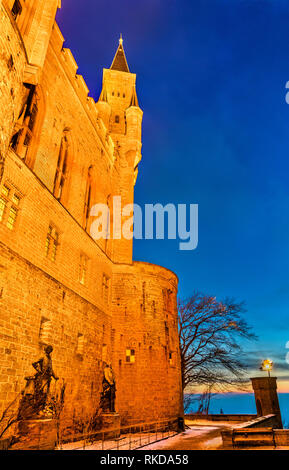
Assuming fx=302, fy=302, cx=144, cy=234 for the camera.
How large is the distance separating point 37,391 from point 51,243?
5.66 m

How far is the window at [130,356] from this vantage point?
1762cm

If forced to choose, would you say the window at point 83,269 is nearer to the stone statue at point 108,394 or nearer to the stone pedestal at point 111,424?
the stone statue at point 108,394

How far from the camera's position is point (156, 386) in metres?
17.9

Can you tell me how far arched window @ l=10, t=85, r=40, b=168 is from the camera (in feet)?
37.0

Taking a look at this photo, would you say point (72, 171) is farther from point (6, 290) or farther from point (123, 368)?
point (123, 368)

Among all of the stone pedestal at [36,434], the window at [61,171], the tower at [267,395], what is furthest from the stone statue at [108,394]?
the tower at [267,395]

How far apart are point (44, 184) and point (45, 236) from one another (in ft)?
6.84

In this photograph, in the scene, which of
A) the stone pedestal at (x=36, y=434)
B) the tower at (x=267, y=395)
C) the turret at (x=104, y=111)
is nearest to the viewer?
the stone pedestal at (x=36, y=434)

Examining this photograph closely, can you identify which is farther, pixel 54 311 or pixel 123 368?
pixel 123 368

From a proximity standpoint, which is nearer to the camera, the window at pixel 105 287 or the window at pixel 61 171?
the window at pixel 61 171

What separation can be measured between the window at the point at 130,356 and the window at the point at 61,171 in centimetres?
977

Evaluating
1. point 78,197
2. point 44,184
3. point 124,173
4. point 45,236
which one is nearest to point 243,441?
point 45,236

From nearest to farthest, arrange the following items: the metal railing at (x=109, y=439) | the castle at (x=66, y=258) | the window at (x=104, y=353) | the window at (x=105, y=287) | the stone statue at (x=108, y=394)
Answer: the castle at (x=66, y=258) < the metal railing at (x=109, y=439) < the stone statue at (x=108, y=394) < the window at (x=104, y=353) < the window at (x=105, y=287)
